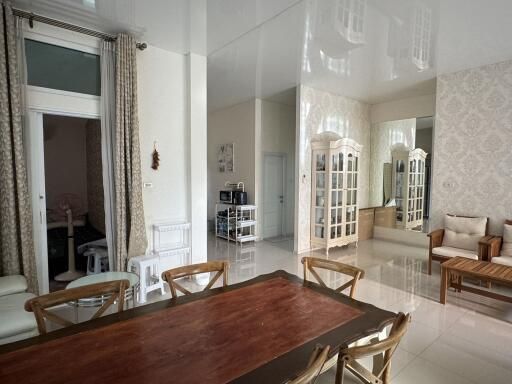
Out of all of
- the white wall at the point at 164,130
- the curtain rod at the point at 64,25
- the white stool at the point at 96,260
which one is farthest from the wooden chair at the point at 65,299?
the curtain rod at the point at 64,25

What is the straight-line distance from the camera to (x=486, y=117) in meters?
4.10

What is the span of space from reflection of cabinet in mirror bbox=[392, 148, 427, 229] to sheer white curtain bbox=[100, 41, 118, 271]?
17.6ft

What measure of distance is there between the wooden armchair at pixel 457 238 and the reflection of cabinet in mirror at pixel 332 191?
1562 millimetres

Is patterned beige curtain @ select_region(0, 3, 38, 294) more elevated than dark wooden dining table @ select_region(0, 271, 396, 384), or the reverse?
patterned beige curtain @ select_region(0, 3, 38, 294)

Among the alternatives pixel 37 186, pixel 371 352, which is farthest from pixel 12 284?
pixel 371 352

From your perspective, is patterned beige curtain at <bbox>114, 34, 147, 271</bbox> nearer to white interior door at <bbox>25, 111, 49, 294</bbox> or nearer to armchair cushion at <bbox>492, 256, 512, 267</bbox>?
white interior door at <bbox>25, 111, 49, 294</bbox>

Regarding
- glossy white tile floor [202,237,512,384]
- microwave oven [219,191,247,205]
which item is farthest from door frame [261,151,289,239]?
glossy white tile floor [202,237,512,384]

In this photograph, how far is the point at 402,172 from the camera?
19.8ft

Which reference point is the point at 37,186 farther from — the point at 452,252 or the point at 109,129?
the point at 452,252

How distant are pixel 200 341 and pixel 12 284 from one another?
2091mm

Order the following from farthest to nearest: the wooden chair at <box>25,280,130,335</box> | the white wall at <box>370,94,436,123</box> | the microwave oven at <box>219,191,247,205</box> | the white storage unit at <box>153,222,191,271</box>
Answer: the microwave oven at <box>219,191,247,205</box> → the white wall at <box>370,94,436,123</box> → the white storage unit at <box>153,222,191,271</box> → the wooden chair at <box>25,280,130,335</box>

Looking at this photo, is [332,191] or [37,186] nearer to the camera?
[37,186]

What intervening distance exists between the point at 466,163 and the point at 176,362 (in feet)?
15.9

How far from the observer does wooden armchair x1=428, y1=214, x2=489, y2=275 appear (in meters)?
3.88
